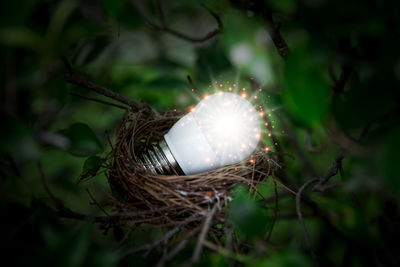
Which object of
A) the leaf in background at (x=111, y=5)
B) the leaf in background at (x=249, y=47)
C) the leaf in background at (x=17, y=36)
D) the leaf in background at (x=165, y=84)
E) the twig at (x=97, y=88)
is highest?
the twig at (x=97, y=88)

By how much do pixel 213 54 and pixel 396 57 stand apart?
1.32 ft

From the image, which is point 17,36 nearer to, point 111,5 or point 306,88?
point 111,5

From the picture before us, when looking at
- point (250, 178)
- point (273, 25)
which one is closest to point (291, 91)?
point (273, 25)

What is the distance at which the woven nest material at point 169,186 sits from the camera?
0.71 m

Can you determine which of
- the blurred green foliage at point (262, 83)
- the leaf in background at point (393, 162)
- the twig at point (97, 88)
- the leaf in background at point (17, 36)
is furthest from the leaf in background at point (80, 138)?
the leaf in background at point (393, 162)

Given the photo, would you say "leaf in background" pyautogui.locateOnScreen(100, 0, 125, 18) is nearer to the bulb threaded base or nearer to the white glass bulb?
the white glass bulb

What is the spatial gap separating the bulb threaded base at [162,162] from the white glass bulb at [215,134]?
0.02m

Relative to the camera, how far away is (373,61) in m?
0.38

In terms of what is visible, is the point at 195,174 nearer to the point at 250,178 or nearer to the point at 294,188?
the point at 250,178

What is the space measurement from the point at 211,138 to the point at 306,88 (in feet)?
1.49

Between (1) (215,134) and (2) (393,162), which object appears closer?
(2) (393,162)

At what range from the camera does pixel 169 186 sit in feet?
2.52

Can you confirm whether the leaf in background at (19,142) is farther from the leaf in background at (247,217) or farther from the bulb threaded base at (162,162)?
the bulb threaded base at (162,162)

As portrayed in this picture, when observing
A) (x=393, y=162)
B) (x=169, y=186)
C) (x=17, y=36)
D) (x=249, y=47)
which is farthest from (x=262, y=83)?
(x=169, y=186)
